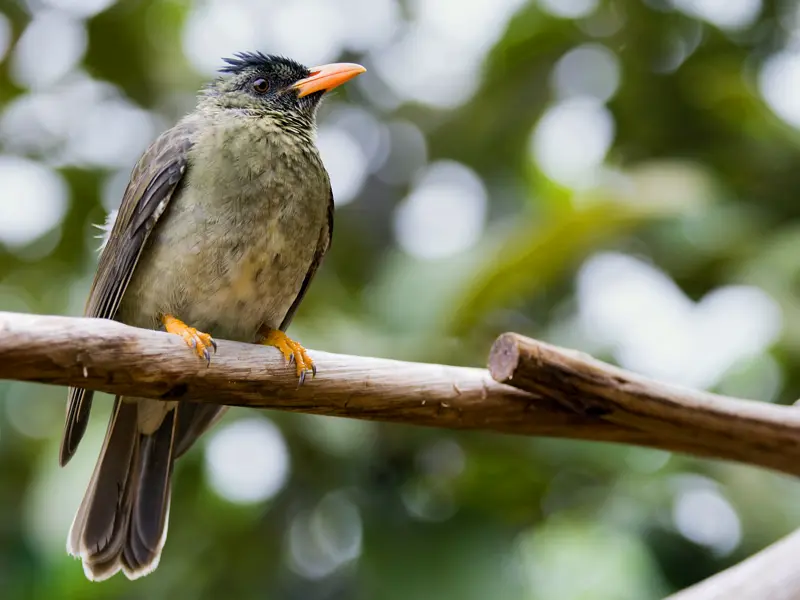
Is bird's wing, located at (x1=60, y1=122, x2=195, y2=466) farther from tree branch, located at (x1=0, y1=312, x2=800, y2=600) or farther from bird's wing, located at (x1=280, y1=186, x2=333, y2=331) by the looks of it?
tree branch, located at (x1=0, y1=312, x2=800, y2=600)

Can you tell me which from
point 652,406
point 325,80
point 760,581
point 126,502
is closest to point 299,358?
Result: point 652,406

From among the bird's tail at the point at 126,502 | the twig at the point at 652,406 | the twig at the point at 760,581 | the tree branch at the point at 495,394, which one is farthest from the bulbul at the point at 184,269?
the twig at the point at 760,581

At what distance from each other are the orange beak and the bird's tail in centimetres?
128

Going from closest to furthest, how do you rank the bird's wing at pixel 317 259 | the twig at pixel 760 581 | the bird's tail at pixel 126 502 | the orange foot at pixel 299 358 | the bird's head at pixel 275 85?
the twig at pixel 760 581 → the orange foot at pixel 299 358 → the bird's tail at pixel 126 502 → the bird's wing at pixel 317 259 → the bird's head at pixel 275 85

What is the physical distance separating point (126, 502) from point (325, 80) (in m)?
1.68

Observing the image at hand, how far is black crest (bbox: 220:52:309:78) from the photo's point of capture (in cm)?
399

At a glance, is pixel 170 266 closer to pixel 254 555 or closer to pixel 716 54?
pixel 254 555

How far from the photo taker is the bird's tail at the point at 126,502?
3271 mm

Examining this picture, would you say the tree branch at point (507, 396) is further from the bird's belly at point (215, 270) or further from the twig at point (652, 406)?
the bird's belly at point (215, 270)

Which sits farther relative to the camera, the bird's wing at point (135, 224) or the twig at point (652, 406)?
the bird's wing at point (135, 224)

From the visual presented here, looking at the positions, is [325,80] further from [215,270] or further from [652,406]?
[652,406]

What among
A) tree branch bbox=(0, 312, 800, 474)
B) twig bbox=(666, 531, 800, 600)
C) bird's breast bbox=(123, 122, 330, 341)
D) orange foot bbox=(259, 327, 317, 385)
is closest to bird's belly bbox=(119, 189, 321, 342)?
bird's breast bbox=(123, 122, 330, 341)

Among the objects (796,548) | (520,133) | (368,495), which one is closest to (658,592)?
(368,495)

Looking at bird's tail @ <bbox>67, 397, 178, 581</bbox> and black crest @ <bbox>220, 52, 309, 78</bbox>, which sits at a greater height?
black crest @ <bbox>220, 52, 309, 78</bbox>
